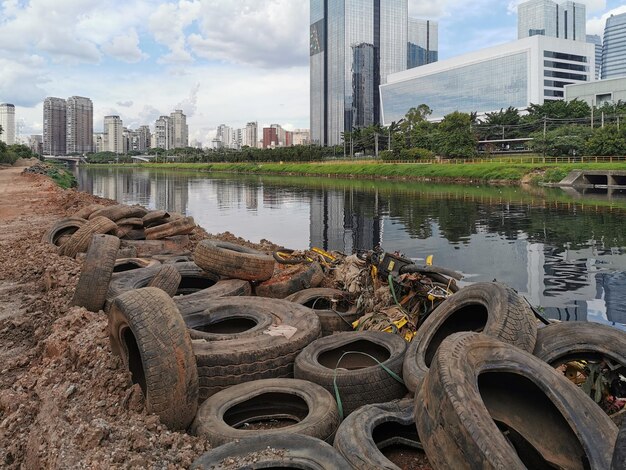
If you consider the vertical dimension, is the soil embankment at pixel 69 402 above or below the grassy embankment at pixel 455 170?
below

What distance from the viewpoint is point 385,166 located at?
3098 inches

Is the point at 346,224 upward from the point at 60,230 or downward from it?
downward

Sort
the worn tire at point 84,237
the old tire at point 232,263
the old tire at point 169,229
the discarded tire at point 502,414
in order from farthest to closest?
the old tire at point 169,229
the worn tire at point 84,237
the old tire at point 232,263
the discarded tire at point 502,414

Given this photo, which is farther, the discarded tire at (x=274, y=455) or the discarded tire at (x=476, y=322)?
the discarded tire at (x=476, y=322)

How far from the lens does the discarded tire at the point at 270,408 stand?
4266mm

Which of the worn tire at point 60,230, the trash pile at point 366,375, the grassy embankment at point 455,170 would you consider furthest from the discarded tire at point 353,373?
the grassy embankment at point 455,170

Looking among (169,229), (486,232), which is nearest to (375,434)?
(169,229)

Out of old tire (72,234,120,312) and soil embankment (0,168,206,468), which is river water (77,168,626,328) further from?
soil embankment (0,168,206,468)

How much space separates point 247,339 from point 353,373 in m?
1.17

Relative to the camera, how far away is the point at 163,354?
4246mm

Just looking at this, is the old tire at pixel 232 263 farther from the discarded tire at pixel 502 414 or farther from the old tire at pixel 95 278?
the discarded tire at pixel 502 414

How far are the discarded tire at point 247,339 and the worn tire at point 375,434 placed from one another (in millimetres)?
1346

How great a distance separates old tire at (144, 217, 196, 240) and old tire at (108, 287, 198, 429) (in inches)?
334

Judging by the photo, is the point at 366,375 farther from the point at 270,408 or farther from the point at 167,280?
the point at 167,280
